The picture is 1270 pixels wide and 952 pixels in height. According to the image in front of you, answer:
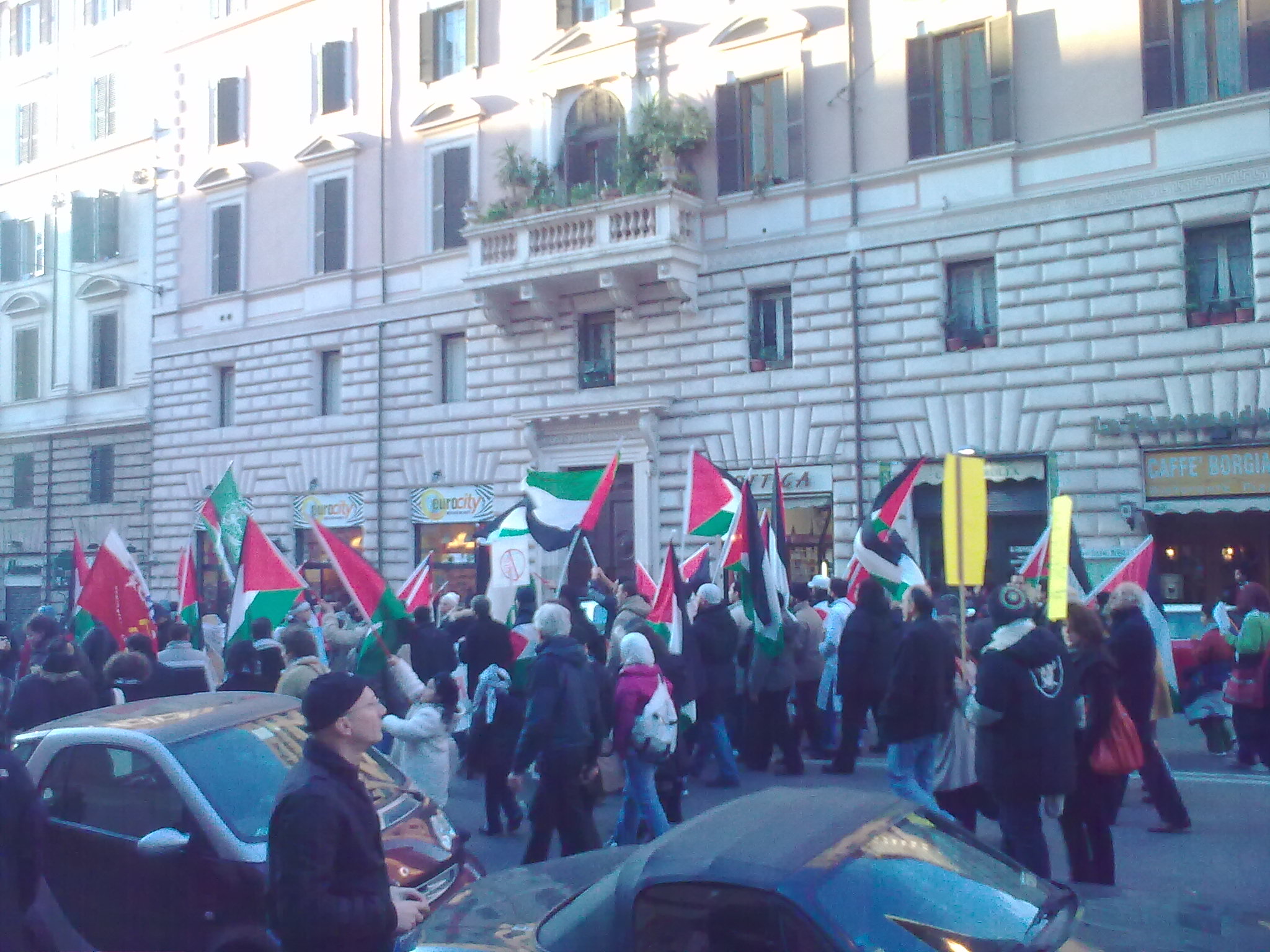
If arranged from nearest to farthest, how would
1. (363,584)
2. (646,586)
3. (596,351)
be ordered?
1. (363,584)
2. (646,586)
3. (596,351)

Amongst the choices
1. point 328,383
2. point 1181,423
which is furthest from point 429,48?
point 1181,423

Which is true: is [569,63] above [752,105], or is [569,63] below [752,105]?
above

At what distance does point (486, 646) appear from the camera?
32.0 feet

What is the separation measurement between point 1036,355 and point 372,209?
1308 centimetres

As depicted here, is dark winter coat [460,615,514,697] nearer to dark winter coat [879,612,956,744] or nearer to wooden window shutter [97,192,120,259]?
dark winter coat [879,612,956,744]

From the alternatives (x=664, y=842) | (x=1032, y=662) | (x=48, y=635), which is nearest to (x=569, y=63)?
(x=48, y=635)

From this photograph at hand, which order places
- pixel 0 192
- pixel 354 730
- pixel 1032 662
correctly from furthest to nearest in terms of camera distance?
pixel 0 192 < pixel 1032 662 < pixel 354 730

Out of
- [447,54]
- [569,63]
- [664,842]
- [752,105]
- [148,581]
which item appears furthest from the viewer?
[148,581]

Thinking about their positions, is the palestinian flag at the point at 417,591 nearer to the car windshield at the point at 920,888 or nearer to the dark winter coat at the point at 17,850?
the dark winter coat at the point at 17,850

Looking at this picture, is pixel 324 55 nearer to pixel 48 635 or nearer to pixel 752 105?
pixel 752 105

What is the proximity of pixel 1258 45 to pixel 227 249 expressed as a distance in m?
19.7

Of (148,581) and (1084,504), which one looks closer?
(1084,504)

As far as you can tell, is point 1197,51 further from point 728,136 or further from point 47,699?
point 47,699

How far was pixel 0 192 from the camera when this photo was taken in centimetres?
3328
